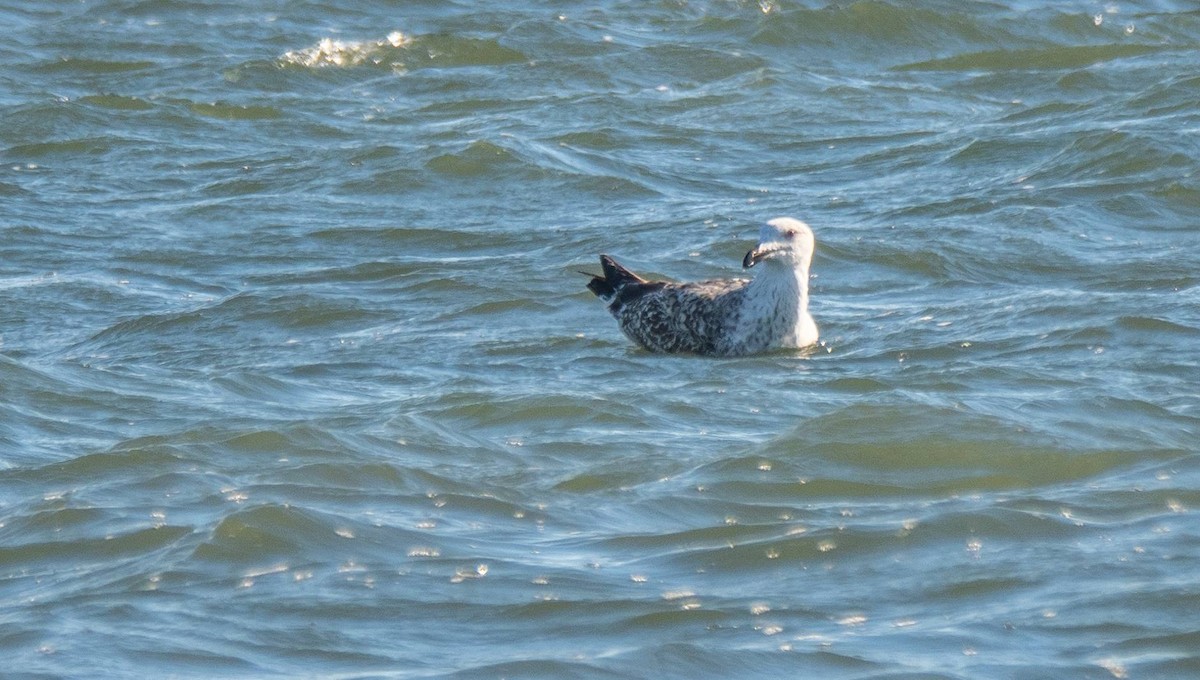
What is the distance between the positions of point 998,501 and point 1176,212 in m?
5.74

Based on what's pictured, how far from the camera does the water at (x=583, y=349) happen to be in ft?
19.2

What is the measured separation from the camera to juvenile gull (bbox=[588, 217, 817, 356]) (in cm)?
984

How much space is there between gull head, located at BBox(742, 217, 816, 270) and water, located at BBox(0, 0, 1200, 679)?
17.9 inches

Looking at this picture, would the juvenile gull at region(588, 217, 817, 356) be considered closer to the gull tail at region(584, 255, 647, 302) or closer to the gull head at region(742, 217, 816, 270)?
the gull head at region(742, 217, 816, 270)

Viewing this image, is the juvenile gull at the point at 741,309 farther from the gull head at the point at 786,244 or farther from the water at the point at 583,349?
the water at the point at 583,349

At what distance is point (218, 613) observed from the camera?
592 cm

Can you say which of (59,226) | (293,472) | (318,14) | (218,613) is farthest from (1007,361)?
(318,14)

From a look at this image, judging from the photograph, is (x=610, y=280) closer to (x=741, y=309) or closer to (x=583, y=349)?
(x=583, y=349)

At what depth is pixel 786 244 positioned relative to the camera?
10008 millimetres

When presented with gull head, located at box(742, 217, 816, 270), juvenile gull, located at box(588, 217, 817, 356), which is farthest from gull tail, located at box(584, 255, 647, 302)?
gull head, located at box(742, 217, 816, 270)

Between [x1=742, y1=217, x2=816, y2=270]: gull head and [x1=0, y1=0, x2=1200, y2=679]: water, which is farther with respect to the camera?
[x1=742, y1=217, x2=816, y2=270]: gull head

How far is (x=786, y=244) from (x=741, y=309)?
409 millimetres

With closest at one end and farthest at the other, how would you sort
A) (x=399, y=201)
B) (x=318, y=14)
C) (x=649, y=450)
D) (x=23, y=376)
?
1. (x=649, y=450)
2. (x=23, y=376)
3. (x=399, y=201)
4. (x=318, y=14)

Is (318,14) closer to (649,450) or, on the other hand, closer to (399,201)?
(399,201)
